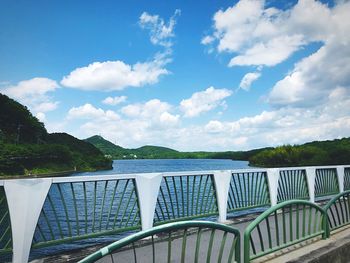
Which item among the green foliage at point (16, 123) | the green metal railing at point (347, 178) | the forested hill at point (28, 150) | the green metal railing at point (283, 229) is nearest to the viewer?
the green metal railing at point (283, 229)

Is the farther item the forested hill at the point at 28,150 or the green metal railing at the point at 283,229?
the forested hill at the point at 28,150

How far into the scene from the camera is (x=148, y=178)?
17.3 ft

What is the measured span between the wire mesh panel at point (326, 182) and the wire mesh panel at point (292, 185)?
747 mm


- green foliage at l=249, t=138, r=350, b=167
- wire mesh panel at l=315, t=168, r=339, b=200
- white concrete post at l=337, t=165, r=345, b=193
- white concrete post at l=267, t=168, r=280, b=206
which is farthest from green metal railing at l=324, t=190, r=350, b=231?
green foliage at l=249, t=138, r=350, b=167

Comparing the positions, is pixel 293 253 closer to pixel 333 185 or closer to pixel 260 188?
pixel 260 188

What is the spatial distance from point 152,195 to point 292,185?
17.4 feet

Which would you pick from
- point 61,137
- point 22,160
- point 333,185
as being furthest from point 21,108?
point 333,185

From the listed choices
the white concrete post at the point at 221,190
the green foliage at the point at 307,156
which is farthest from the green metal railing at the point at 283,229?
the green foliage at the point at 307,156

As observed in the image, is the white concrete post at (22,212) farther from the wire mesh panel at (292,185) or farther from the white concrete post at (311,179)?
the white concrete post at (311,179)

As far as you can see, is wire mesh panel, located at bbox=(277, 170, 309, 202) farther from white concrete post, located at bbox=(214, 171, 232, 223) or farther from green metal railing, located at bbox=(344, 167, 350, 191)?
green metal railing, located at bbox=(344, 167, 350, 191)

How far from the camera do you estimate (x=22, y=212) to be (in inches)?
152

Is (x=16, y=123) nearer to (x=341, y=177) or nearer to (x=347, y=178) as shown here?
(x=347, y=178)

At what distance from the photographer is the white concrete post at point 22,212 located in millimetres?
3805

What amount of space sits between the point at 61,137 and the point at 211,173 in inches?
6404
